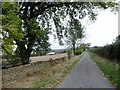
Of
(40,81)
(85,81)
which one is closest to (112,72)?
(85,81)

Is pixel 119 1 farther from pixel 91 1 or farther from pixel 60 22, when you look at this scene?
pixel 60 22

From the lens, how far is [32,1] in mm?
29359

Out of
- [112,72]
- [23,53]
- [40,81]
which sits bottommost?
[112,72]

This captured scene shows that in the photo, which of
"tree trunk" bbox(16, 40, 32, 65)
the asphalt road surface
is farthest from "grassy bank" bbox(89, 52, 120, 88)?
"tree trunk" bbox(16, 40, 32, 65)

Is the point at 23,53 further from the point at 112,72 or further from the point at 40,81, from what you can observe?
the point at 40,81

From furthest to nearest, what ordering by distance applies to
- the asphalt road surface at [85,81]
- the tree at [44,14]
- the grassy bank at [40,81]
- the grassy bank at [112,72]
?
the tree at [44,14]
the grassy bank at [112,72]
the grassy bank at [40,81]
the asphalt road surface at [85,81]

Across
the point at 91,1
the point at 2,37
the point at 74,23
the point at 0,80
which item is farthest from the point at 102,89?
the point at 74,23

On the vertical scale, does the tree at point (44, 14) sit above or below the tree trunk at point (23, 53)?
above

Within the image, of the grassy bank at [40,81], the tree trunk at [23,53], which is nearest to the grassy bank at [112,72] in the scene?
the grassy bank at [40,81]

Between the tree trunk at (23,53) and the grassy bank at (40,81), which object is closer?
the grassy bank at (40,81)

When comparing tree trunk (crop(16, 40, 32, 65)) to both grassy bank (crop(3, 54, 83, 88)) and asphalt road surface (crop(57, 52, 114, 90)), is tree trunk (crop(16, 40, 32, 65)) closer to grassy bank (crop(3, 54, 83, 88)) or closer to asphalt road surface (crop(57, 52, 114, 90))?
grassy bank (crop(3, 54, 83, 88))

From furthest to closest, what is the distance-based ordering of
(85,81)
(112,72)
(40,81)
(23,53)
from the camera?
(23,53)
(112,72)
(40,81)
(85,81)

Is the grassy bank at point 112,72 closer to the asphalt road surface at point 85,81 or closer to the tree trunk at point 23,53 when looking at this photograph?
the asphalt road surface at point 85,81

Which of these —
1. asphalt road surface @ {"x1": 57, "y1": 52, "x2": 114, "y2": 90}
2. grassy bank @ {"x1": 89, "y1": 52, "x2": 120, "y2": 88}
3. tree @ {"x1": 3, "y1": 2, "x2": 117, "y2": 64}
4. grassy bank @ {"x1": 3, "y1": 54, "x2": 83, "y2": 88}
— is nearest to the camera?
asphalt road surface @ {"x1": 57, "y1": 52, "x2": 114, "y2": 90}
